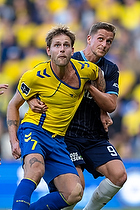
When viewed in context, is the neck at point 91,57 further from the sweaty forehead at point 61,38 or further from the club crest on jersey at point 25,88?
the club crest on jersey at point 25,88

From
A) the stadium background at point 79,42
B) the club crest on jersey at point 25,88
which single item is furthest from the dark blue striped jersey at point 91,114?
the stadium background at point 79,42

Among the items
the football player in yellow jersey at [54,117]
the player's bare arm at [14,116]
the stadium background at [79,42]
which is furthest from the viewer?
the stadium background at [79,42]

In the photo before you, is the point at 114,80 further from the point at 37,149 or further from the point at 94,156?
the point at 37,149

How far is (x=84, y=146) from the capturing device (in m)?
4.58

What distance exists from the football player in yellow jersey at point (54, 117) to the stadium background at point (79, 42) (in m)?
4.39

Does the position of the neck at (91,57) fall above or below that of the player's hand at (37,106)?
above

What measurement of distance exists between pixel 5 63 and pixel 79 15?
80.8 inches

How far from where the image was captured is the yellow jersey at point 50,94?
3938 mm

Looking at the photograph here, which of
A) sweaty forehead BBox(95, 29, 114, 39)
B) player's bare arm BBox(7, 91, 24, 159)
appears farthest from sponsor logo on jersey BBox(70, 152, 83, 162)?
sweaty forehead BBox(95, 29, 114, 39)

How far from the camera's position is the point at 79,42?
919cm

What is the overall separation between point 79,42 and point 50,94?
540cm

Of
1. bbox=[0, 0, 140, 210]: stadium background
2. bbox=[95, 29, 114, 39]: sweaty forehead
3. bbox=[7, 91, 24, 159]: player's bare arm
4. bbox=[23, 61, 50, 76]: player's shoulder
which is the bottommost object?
bbox=[7, 91, 24, 159]: player's bare arm

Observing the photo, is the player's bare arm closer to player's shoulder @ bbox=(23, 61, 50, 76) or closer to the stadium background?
player's shoulder @ bbox=(23, 61, 50, 76)

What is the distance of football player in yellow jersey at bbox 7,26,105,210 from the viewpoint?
3820mm
